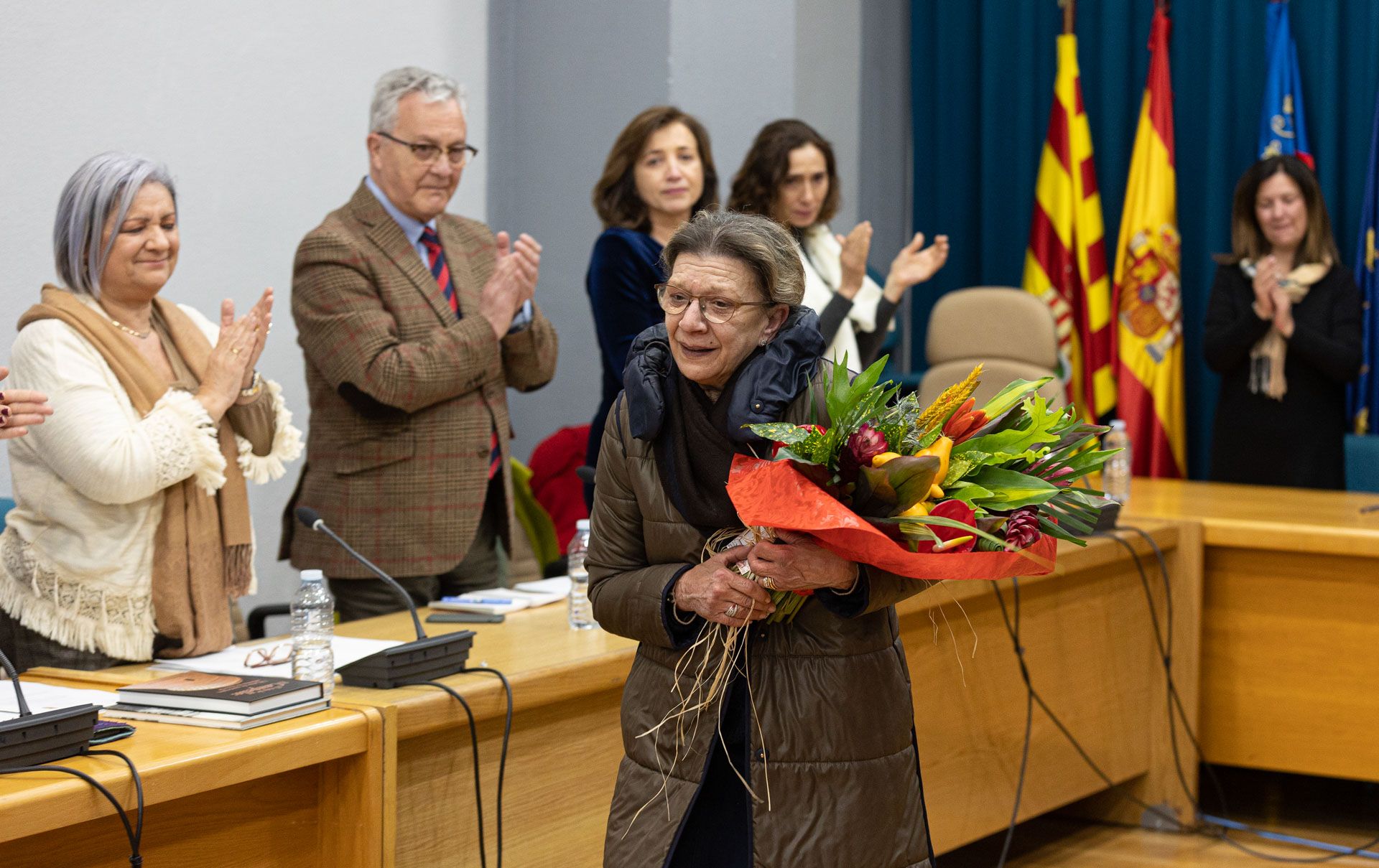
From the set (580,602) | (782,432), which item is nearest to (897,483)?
(782,432)

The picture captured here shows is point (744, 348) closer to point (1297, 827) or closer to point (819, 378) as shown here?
point (819, 378)

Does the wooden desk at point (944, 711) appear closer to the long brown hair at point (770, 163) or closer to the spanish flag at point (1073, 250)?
the long brown hair at point (770, 163)

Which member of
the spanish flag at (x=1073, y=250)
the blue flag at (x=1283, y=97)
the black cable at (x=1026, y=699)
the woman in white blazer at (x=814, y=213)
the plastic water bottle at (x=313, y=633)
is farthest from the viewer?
the spanish flag at (x=1073, y=250)

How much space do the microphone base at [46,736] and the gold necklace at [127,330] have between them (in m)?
0.78

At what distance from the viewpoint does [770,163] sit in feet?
12.1

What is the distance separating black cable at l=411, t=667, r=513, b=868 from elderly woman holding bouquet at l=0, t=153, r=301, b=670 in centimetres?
48

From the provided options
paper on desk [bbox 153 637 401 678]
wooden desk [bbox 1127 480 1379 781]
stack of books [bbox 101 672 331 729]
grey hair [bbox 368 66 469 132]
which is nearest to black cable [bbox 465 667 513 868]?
paper on desk [bbox 153 637 401 678]

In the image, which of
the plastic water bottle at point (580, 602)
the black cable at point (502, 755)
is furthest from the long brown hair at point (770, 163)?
the black cable at point (502, 755)

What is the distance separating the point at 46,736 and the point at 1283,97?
4597 mm

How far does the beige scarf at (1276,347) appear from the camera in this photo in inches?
177

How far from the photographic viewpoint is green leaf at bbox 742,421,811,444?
A: 1.67 meters

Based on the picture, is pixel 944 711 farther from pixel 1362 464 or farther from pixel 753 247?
pixel 1362 464

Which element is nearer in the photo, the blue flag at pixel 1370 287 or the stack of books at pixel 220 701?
the stack of books at pixel 220 701

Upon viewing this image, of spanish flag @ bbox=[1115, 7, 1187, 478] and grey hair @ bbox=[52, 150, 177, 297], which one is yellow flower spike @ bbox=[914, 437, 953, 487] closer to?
grey hair @ bbox=[52, 150, 177, 297]
